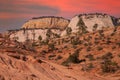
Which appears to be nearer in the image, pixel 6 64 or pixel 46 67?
pixel 6 64

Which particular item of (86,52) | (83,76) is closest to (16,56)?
(83,76)

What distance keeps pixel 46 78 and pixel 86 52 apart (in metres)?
34.5

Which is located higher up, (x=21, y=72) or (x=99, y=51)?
(x=21, y=72)

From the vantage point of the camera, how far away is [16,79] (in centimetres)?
1892

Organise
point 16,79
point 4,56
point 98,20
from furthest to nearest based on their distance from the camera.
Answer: point 98,20 < point 4,56 < point 16,79

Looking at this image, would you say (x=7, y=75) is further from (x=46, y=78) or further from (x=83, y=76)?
(x=83, y=76)

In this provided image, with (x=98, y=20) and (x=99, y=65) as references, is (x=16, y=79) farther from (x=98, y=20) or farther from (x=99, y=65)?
(x=98, y=20)

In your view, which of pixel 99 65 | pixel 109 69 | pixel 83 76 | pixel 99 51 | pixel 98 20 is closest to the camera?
pixel 83 76

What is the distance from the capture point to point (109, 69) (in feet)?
113

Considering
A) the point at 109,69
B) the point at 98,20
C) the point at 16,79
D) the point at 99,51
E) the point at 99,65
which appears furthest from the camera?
the point at 98,20

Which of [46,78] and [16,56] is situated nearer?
[46,78]

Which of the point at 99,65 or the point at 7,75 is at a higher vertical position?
the point at 7,75

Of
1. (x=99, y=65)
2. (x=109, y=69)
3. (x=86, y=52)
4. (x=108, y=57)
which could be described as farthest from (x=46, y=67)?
(x=86, y=52)

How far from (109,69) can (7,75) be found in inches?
695
